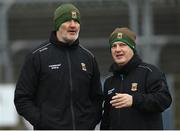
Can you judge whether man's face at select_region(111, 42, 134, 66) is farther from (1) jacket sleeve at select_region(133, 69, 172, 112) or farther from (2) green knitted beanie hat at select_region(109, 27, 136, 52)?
(1) jacket sleeve at select_region(133, 69, 172, 112)

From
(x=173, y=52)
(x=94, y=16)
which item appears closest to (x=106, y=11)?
(x=94, y=16)

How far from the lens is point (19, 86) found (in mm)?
5414

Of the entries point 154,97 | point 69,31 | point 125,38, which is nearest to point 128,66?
point 125,38

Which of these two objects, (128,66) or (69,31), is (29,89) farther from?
(128,66)

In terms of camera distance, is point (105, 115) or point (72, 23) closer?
point (72, 23)

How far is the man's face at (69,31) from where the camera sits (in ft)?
17.7

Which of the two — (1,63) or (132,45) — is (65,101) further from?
(1,63)

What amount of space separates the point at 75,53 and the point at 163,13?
9145 millimetres

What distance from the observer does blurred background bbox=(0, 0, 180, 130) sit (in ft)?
42.2

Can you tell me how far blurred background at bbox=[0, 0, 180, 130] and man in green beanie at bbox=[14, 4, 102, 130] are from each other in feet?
22.2

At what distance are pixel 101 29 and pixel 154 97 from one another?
9.54 m

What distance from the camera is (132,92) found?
17.7 feet

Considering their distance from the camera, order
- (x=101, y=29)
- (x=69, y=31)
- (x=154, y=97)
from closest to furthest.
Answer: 1. (x=154, y=97)
2. (x=69, y=31)
3. (x=101, y=29)

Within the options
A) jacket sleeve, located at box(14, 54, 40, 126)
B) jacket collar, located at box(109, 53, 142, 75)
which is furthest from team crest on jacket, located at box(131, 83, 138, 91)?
jacket sleeve, located at box(14, 54, 40, 126)
